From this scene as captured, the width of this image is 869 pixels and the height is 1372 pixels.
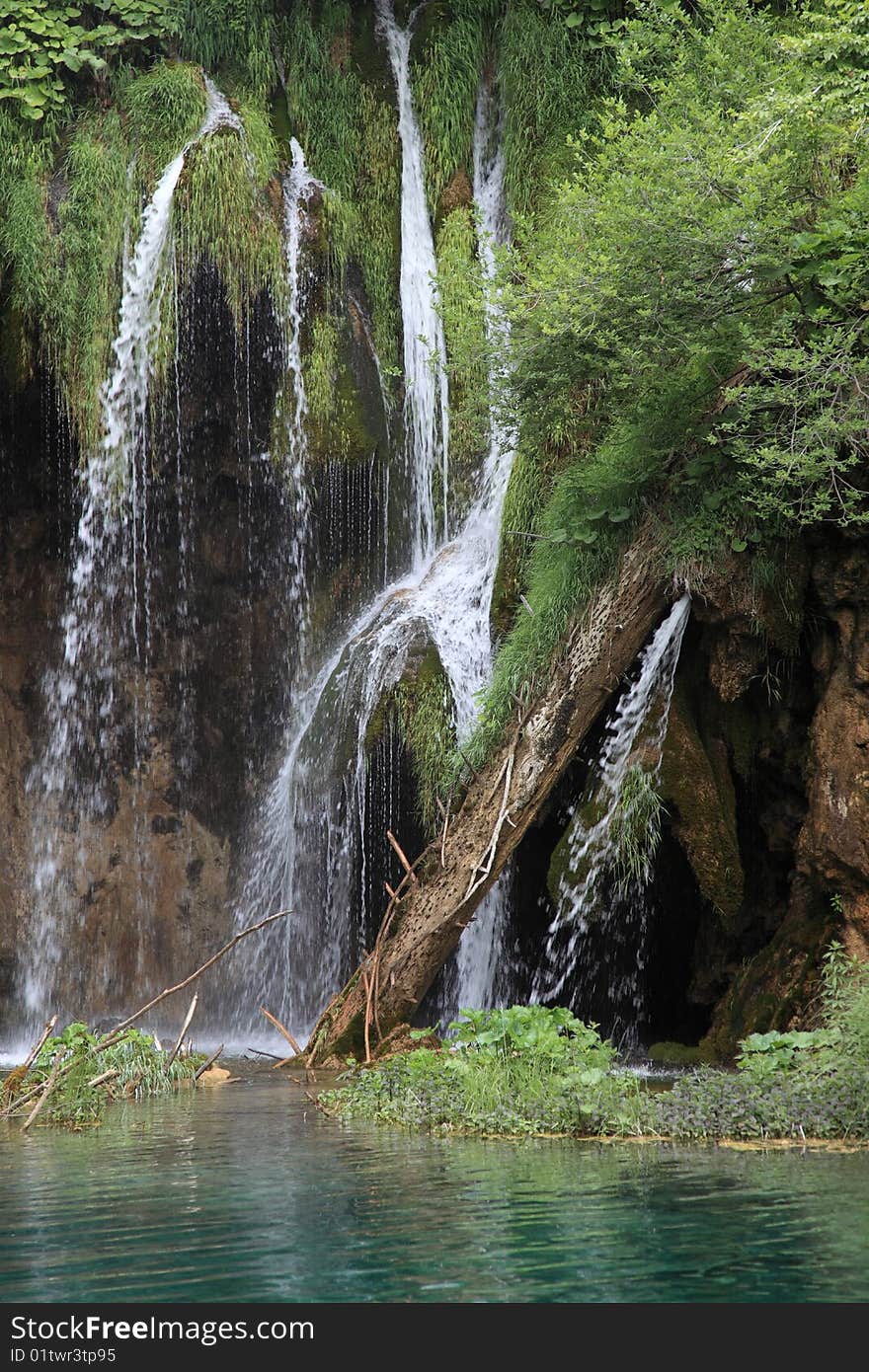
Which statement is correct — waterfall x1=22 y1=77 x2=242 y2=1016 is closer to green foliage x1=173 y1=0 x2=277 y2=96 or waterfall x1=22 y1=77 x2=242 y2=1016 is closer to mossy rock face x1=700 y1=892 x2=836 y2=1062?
green foliage x1=173 y1=0 x2=277 y2=96

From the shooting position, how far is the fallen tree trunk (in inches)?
399

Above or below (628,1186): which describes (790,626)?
above

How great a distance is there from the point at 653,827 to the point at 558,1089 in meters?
3.82

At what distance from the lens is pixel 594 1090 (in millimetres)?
7055

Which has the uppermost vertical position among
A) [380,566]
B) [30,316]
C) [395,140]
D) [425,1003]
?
[395,140]

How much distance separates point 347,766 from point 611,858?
2797 mm

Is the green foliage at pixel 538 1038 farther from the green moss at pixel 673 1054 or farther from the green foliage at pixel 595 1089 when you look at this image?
the green moss at pixel 673 1054

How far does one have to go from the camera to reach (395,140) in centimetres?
1564

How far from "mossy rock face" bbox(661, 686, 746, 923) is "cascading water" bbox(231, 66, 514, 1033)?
203cm

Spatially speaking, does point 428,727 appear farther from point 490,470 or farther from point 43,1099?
point 43,1099

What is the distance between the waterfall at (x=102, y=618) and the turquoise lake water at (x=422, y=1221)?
→ 25.4ft

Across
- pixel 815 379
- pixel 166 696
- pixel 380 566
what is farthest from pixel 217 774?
pixel 815 379

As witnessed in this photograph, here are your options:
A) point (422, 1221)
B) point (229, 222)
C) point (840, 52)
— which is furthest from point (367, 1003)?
point (229, 222)

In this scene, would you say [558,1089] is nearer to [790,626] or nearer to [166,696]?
[790,626]
